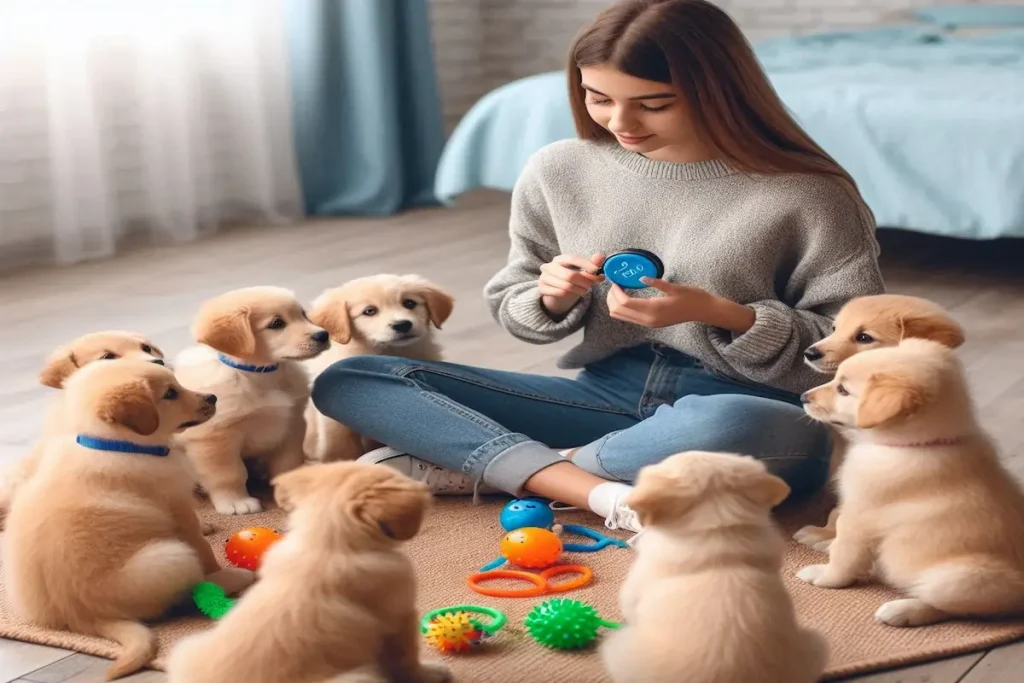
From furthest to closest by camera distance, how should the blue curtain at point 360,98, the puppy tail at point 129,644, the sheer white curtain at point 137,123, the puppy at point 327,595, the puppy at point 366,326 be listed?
the blue curtain at point 360,98
the sheer white curtain at point 137,123
the puppy at point 366,326
the puppy tail at point 129,644
the puppy at point 327,595

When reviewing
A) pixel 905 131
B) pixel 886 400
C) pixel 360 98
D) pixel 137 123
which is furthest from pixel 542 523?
pixel 360 98

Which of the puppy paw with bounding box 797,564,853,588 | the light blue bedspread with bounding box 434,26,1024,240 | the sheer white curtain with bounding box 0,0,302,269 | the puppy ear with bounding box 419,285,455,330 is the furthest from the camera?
the sheer white curtain with bounding box 0,0,302,269

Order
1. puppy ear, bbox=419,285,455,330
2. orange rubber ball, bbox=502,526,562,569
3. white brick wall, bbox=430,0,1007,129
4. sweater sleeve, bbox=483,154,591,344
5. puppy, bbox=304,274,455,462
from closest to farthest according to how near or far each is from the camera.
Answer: orange rubber ball, bbox=502,526,562,569, sweater sleeve, bbox=483,154,591,344, puppy, bbox=304,274,455,462, puppy ear, bbox=419,285,455,330, white brick wall, bbox=430,0,1007,129

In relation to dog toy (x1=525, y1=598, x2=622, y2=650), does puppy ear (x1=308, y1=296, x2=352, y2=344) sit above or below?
above

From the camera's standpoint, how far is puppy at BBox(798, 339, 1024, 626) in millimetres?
1640

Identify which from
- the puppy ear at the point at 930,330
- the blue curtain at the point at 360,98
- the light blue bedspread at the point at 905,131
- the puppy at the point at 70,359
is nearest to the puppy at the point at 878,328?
the puppy ear at the point at 930,330

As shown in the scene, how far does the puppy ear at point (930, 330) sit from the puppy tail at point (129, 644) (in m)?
1.16

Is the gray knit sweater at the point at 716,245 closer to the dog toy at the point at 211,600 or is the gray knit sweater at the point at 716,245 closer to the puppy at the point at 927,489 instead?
the puppy at the point at 927,489

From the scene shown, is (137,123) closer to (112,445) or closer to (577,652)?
(112,445)

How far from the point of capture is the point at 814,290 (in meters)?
2.04

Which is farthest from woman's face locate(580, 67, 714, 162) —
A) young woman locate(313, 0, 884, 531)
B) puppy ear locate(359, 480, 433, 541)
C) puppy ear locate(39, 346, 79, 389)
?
puppy ear locate(39, 346, 79, 389)

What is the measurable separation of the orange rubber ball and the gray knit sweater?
41cm

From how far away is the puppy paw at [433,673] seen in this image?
149 cm

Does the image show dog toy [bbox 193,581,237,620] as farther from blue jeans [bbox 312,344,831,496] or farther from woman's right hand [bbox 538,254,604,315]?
woman's right hand [bbox 538,254,604,315]
